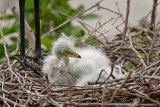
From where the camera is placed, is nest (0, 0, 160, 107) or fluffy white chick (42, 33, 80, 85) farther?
fluffy white chick (42, 33, 80, 85)

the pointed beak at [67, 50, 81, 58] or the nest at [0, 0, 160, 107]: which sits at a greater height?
the pointed beak at [67, 50, 81, 58]

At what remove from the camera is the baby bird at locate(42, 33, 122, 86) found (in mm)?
2312

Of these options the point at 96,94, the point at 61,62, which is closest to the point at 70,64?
the point at 61,62

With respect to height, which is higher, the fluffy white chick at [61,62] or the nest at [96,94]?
the fluffy white chick at [61,62]

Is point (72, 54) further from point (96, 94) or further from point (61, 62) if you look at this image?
point (96, 94)

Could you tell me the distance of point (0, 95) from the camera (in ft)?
6.64

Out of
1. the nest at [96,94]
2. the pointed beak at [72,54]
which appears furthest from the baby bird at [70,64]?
the nest at [96,94]

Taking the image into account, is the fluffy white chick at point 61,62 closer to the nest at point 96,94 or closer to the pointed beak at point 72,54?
the pointed beak at point 72,54

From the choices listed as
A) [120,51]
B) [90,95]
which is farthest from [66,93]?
[120,51]

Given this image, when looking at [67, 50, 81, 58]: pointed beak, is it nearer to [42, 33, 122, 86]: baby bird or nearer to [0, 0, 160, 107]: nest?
[42, 33, 122, 86]: baby bird

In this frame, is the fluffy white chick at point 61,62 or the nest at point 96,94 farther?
the fluffy white chick at point 61,62

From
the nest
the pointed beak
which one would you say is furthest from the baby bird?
the nest

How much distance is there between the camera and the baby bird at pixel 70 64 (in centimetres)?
231

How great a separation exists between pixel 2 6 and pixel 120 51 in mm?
1151
